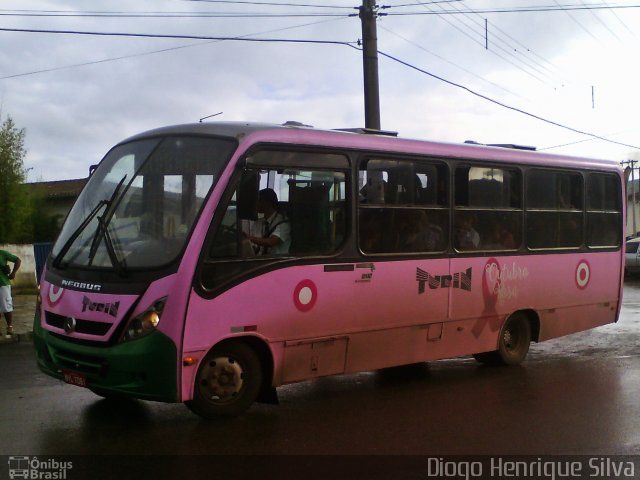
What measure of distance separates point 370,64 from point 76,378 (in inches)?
426

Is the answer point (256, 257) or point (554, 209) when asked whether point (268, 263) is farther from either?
point (554, 209)

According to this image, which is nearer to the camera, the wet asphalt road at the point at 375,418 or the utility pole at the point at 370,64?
the wet asphalt road at the point at 375,418

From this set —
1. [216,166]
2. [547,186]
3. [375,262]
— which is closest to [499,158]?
[547,186]

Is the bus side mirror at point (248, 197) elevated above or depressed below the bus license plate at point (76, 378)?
above

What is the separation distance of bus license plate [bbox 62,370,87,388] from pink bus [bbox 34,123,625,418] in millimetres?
14

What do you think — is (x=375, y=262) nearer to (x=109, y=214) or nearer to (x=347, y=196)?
(x=347, y=196)

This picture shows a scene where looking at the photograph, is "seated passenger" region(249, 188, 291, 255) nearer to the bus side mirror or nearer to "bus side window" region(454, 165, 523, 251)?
the bus side mirror

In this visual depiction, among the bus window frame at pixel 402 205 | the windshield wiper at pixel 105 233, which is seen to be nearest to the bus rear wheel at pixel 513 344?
the bus window frame at pixel 402 205

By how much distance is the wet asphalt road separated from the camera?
252 inches

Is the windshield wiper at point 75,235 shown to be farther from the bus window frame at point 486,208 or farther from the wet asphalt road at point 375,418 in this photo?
the bus window frame at point 486,208

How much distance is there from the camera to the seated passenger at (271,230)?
7.32m

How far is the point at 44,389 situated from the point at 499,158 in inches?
236

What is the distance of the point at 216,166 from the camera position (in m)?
7.05

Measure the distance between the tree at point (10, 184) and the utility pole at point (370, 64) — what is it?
14.8m
